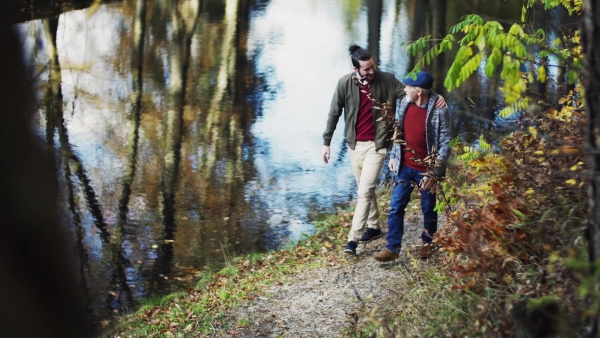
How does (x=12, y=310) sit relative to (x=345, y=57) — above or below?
below

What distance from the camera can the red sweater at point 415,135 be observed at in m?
6.89

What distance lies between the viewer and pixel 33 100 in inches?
850

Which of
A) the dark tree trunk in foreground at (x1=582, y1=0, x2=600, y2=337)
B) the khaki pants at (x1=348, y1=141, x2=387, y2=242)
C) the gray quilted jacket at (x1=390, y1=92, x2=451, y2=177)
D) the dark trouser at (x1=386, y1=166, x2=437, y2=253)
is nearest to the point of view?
the dark tree trunk in foreground at (x1=582, y1=0, x2=600, y2=337)

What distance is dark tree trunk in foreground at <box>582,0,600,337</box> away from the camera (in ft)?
8.75

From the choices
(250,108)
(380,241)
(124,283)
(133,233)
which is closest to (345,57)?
(250,108)

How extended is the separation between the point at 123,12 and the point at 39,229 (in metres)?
16.8

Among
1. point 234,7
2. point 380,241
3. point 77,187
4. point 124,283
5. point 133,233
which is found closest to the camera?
point 380,241

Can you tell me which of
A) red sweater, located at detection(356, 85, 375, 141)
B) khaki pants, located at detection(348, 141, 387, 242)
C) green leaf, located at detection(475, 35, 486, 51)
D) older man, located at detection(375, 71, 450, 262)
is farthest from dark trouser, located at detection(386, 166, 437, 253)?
green leaf, located at detection(475, 35, 486, 51)

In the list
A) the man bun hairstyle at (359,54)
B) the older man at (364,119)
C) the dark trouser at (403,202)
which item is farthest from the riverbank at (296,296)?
the man bun hairstyle at (359,54)

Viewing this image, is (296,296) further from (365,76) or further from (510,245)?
(510,245)

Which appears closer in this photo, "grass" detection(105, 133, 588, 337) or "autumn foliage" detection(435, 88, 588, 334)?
"grass" detection(105, 133, 588, 337)

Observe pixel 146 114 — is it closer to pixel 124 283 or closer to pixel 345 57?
pixel 345 57

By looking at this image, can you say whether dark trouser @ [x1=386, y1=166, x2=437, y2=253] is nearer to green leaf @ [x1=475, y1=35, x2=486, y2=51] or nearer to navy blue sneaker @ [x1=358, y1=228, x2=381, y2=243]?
navy blue sneaker @ [x1=358, y1=228, x2=381, y2=243]

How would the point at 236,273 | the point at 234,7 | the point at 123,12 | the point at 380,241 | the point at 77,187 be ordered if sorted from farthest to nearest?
the point at 234,7 → the point at 123,12 → the point at 77,187 → the point at 236,273 → the point at 380,241
